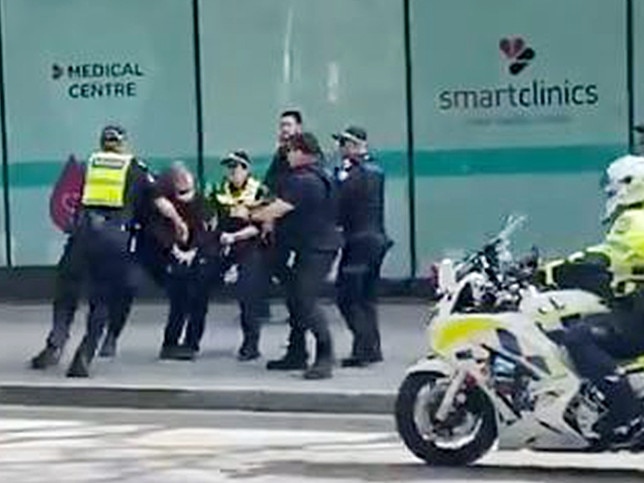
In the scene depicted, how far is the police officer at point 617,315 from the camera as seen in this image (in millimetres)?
10102

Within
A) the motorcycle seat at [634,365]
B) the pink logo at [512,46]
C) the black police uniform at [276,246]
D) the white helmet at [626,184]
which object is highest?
the pink logo at [512,46]

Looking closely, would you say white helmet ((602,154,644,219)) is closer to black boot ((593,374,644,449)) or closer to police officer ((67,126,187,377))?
black boot ((593,374,644,449))

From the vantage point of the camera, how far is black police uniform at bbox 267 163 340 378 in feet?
44.9

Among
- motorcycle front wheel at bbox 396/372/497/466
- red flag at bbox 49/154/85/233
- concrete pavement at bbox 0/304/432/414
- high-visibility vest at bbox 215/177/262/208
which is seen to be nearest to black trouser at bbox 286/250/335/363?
concrete pavement at bbox 0/304/432/414

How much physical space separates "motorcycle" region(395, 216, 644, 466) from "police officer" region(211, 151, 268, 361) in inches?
152

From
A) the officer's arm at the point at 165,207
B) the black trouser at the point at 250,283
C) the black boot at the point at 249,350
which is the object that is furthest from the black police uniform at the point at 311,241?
the officer's arm at the point at 165,207

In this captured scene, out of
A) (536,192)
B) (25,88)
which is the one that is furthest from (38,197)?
(536,192)

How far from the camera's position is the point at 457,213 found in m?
18.6

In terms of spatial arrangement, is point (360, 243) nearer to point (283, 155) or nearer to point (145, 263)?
point (283, 155)

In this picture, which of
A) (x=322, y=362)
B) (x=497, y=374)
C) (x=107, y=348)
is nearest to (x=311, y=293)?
(x=322, y=362)

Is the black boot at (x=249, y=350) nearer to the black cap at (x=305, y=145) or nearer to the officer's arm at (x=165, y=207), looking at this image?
the officer's arm at (x=165, y=207)

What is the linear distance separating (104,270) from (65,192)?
564cm

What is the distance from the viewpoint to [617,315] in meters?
10.2

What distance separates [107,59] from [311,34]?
2141 millimetres
